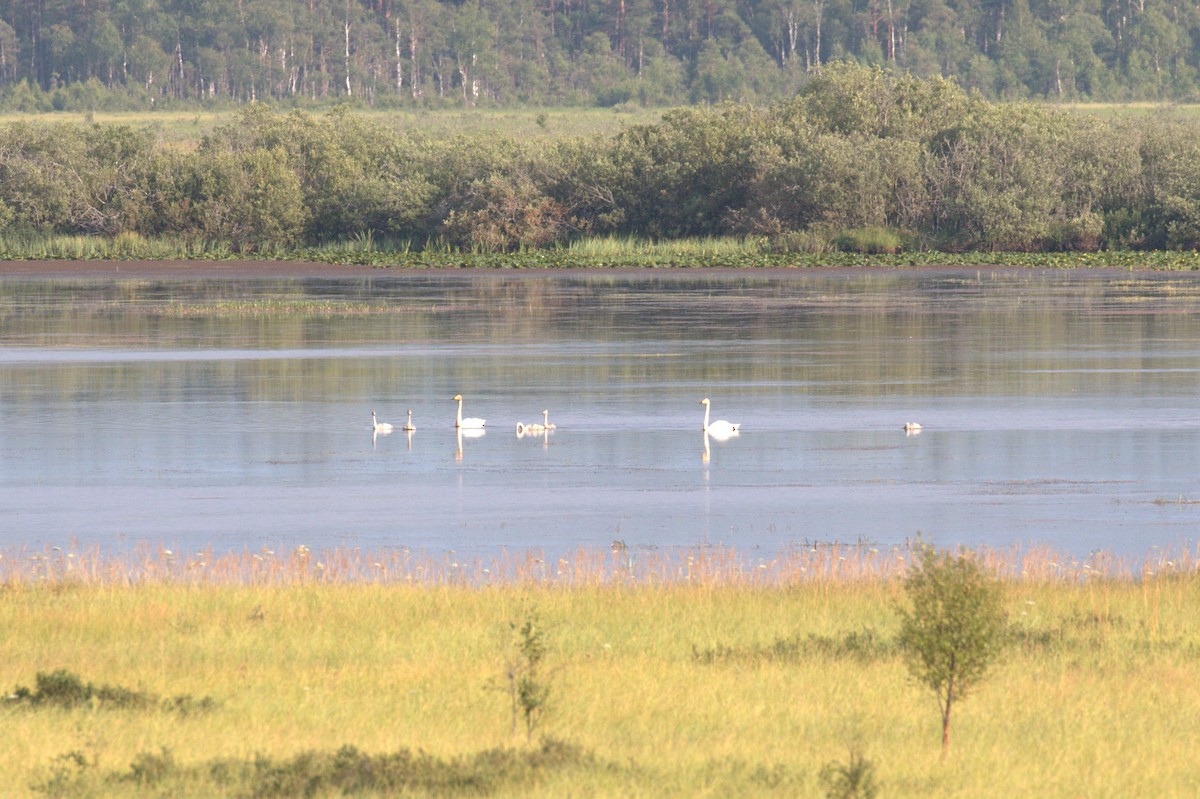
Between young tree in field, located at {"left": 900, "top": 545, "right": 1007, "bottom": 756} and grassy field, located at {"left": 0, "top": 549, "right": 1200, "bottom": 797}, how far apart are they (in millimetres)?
346

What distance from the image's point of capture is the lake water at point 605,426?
17.9 m

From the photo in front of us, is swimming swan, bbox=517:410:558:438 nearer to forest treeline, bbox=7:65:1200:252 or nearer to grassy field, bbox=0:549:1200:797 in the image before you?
grassy field, bbox=0:549:1200:797

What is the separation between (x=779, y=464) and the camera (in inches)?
848

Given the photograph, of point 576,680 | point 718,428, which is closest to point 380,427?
point 718,428

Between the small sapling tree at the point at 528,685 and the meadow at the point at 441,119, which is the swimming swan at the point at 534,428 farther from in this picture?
the meadow at the point at 441,119

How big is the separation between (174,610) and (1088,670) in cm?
596

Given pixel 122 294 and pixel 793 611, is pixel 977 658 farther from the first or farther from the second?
pixel 122 294

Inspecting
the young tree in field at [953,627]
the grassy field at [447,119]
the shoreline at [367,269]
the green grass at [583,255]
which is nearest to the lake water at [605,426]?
the young tree in field at [953,627]

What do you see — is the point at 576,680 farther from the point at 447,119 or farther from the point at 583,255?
the point at 447,119

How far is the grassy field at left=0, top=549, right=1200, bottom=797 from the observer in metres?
9.11

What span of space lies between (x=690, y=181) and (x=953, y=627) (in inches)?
2894

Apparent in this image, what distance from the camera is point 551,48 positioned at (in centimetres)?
18350

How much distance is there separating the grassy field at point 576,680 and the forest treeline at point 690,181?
60.7 metres

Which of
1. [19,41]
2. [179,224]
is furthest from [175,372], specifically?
[19,41]
